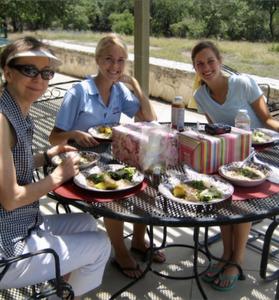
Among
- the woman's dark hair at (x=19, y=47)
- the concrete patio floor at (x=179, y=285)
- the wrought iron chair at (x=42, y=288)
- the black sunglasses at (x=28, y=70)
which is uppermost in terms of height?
the woman's dark hair at (x=19, y=47)

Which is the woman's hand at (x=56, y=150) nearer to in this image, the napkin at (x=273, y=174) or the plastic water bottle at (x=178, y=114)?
the plastic water bottle at (x=178, y=114)

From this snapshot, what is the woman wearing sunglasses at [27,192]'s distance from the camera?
4.99 ft

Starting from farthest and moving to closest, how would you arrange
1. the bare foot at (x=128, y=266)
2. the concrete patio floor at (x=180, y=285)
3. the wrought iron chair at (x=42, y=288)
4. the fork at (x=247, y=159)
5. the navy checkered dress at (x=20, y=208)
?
the bare foot at (x=128, y=266), the concrete patio floor at (x=180, y=285), the fork at (x=247, y=159), the navy checkered dress at (x=20, y=208), the wrought iron chair at (x=42, y=288)

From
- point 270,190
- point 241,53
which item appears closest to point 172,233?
point 270,190

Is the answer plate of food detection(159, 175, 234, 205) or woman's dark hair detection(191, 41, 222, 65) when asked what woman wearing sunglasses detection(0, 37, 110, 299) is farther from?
woman's dark hair detection(191, 41, 222, 65)

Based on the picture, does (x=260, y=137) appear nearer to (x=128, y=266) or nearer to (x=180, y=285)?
(x=180, y=285)

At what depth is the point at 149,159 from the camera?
1.89 m

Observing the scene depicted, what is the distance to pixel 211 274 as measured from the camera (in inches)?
92.4

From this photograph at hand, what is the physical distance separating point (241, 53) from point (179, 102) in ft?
30.4

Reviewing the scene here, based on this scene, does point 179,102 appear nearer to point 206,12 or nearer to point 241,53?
point 241,53

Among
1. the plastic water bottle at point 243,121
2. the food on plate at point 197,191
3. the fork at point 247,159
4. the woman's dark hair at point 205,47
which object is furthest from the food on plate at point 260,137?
the food on plate at point 197,191

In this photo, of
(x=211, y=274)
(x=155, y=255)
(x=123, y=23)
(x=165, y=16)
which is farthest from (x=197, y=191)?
(x=165, y=16)

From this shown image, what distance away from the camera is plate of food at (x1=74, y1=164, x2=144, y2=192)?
1.72m

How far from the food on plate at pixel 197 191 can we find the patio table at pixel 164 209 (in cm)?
3
